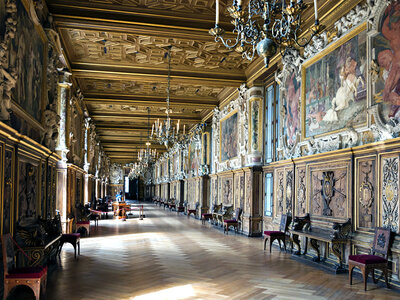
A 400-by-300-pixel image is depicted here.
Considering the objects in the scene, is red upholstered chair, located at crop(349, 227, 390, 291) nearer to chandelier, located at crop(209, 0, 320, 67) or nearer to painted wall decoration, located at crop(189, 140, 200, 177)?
chandelier, located at crop(209, 0, 320, 67)

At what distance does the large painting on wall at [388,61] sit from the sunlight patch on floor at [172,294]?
470 centimetres

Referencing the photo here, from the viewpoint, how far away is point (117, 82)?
1450 cm

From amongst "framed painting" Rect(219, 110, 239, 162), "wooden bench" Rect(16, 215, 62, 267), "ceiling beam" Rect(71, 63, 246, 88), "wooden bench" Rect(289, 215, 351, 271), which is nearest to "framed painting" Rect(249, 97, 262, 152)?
"ceiling beam" Rect(71, 63, 246, 88)

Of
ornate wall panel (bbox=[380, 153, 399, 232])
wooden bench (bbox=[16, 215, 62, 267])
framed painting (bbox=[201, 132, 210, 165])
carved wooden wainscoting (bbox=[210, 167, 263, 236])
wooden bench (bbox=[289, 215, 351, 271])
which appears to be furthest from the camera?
framed painting (bbox=[201, 132, 210, 165])

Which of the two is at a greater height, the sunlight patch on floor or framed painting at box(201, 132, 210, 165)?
framed painting at box(201, 132, 210, 165)

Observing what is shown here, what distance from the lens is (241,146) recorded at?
1348 cm

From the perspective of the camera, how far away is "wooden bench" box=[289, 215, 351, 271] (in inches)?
278

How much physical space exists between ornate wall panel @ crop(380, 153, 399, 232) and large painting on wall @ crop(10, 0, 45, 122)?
6.51 meters

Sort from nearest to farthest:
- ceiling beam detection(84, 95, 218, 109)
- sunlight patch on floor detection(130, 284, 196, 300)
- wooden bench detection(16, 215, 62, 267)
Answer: sunlight patch on floor detection(130, 284, 196, 300)
wooden bench detection(16, 215, 62, 267)
ceiling beam detection(84, 95, 218, 109)

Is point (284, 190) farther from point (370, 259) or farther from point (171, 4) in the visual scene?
point (171, 4)

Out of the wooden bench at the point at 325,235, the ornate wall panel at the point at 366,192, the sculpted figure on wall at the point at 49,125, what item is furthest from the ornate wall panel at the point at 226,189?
the sculpted figure on wall at the point at 49,125

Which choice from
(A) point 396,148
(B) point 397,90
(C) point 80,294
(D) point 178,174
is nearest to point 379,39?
(B) point 397,90

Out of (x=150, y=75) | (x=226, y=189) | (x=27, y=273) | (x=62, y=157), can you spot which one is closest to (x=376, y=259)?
(x=27, y=273)

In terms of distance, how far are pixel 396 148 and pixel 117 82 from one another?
37.4 ft
